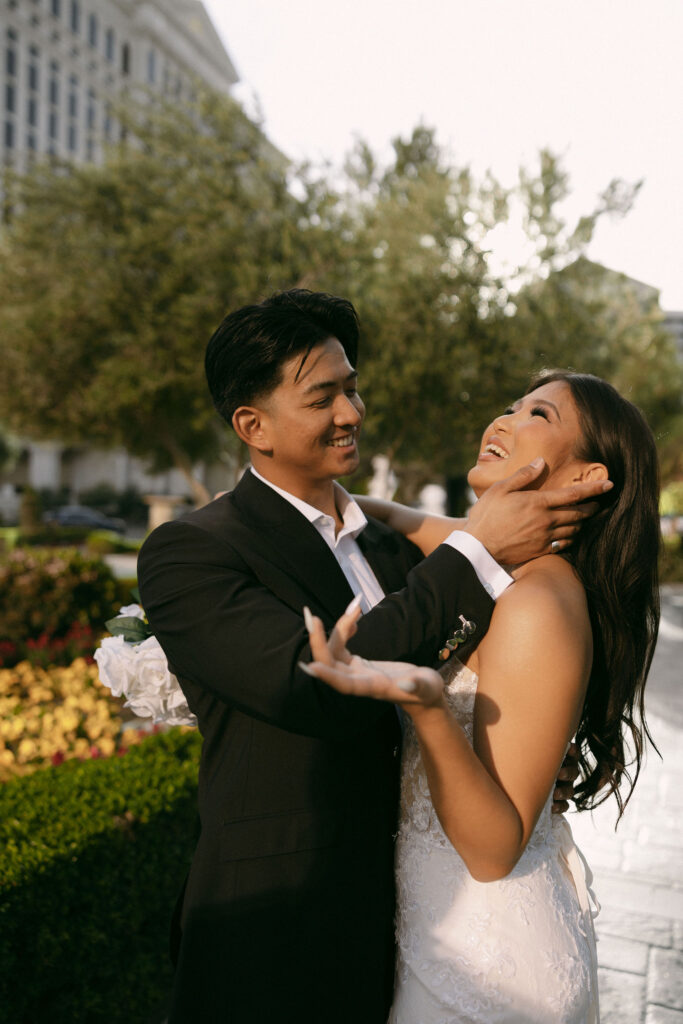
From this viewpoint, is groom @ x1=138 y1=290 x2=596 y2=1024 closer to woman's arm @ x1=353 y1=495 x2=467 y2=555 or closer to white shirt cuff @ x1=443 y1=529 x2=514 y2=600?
white shirt cuff @ x1=443 y1=529 x2=514 y2=600

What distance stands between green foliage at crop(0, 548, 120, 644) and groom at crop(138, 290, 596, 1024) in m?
6.85

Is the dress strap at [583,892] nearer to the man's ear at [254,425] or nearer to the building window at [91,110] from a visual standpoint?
the man's ear at [254,425]

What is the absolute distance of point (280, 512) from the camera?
192 centimetres

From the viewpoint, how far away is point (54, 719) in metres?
5.45

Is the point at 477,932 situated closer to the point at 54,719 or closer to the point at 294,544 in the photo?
the point at 294,544

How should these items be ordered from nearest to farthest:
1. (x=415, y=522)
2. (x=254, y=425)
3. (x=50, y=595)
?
(x=254, y=425), (x=415, y=522), (x=50, y=595)

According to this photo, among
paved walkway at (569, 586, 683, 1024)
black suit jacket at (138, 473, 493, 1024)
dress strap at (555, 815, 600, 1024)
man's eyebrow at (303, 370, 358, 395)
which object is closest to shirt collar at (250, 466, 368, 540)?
black suit jacket at (138, 473, 493, 1024)

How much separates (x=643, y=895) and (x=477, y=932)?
135 inches

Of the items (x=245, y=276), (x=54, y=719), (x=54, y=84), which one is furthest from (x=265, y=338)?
(x=54, y=84)

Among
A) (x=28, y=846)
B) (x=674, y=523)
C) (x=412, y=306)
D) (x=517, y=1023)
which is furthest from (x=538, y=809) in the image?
(x=674, y=523)

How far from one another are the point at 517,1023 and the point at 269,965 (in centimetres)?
57

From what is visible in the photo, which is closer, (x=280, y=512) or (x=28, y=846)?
(x=280, y=512)

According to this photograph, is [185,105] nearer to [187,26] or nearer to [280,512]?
[280,512]

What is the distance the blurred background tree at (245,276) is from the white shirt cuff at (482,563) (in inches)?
411
